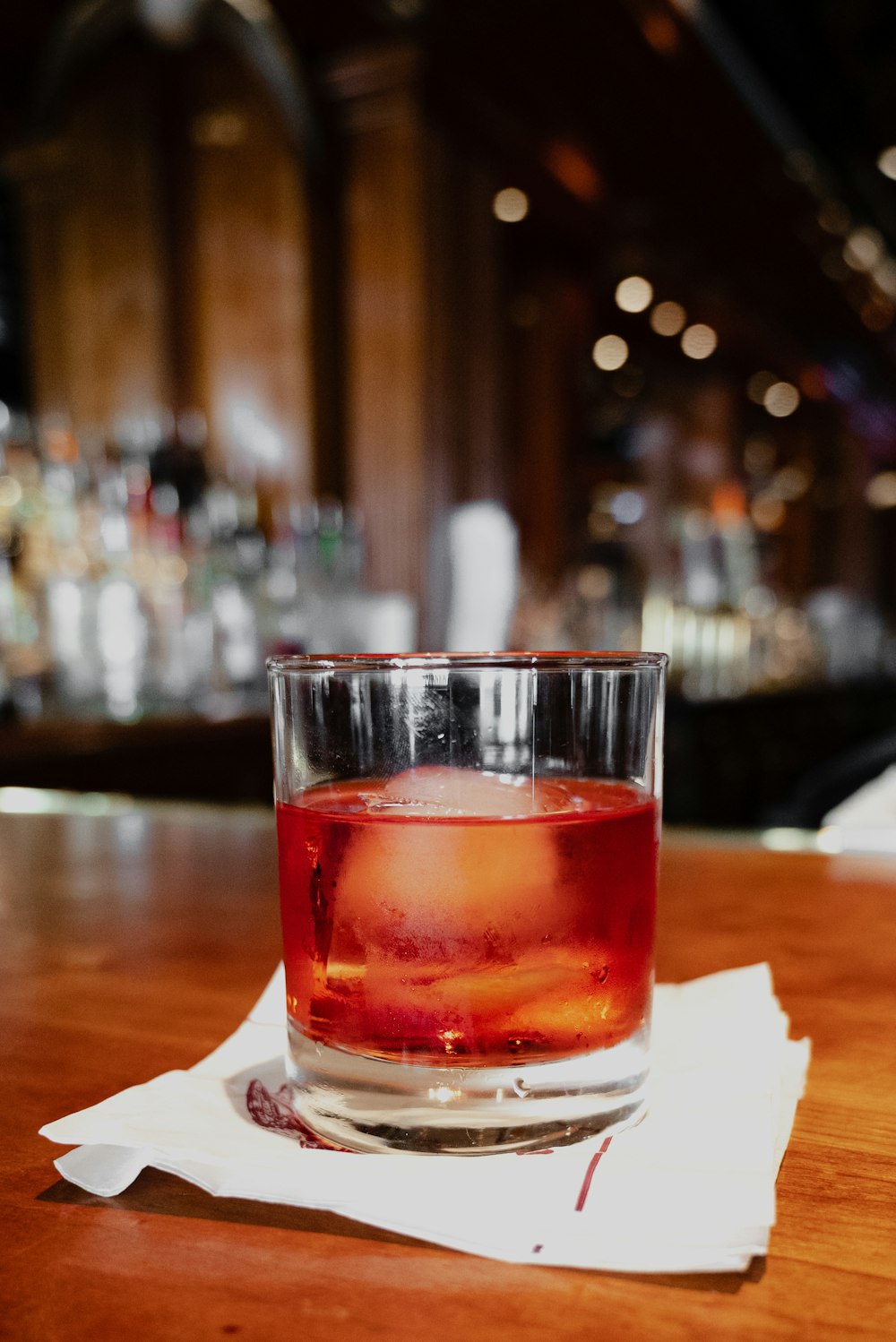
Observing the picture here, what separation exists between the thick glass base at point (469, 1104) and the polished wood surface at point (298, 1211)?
0.04 meters

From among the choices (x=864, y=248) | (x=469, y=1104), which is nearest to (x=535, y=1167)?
(x=469, y=1104)

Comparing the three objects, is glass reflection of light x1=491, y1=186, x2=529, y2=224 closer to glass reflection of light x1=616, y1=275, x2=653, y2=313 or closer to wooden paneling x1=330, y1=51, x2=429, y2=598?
wooden paneling x1=330, y1=51, x2=429, y2=598

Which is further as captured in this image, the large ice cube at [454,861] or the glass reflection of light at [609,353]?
the glass reflection of light at [609,353]

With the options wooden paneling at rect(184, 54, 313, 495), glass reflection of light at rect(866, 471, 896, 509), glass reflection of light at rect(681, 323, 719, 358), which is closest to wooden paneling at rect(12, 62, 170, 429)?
wooden paneling at rect(184, 54, 313, 495)

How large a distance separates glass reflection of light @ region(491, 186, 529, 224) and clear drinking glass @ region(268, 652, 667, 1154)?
3607 mm

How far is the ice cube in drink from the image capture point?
34 cm

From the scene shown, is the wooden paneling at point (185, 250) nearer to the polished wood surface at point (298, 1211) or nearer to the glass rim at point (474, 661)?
the polished wood surface at point (298, 1211)

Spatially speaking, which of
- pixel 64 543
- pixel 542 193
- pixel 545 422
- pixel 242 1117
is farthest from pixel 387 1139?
pixel 545 422

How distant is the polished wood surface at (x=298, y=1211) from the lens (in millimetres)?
254

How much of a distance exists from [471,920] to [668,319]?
6.00 metres

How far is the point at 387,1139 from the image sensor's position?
334 millimetres

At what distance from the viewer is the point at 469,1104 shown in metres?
0.33

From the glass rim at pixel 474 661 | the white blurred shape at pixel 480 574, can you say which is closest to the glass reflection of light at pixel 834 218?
the white blurred shape at pixel 480 574

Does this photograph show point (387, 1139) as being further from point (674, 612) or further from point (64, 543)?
point (674, 612)
